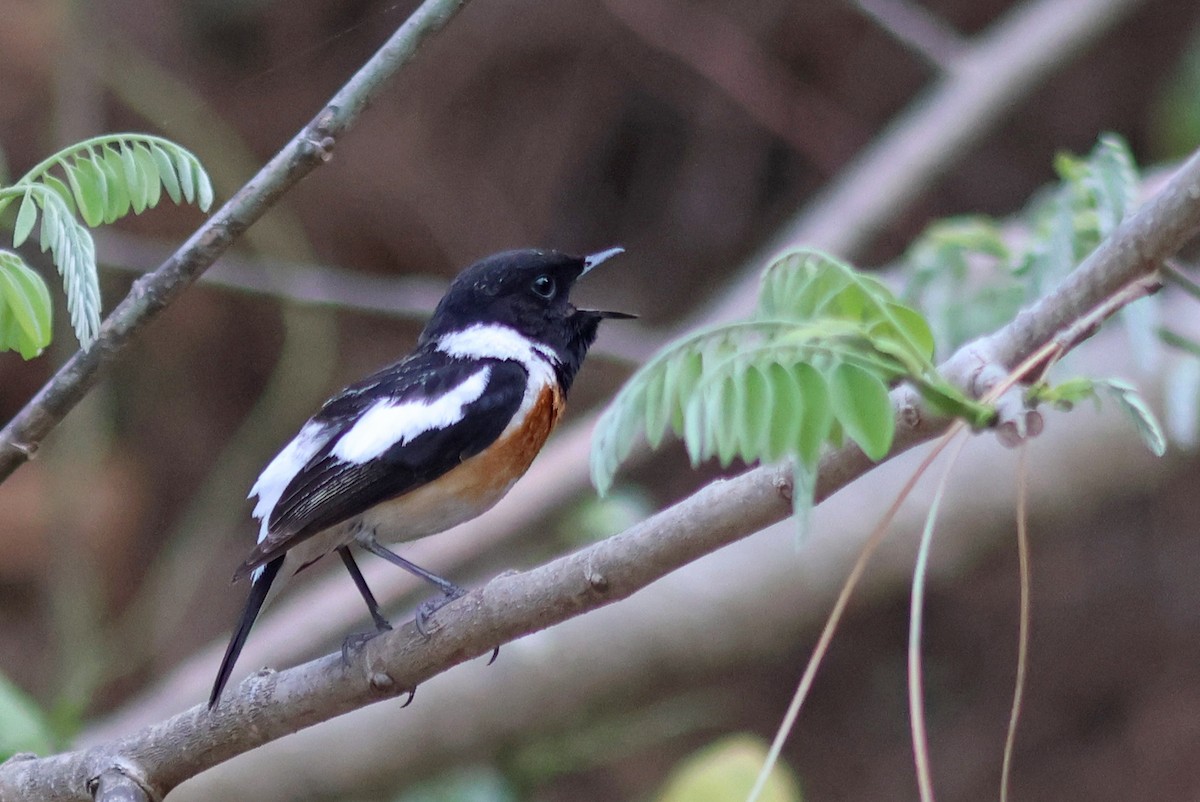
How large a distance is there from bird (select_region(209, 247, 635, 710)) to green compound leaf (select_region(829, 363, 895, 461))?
888mm

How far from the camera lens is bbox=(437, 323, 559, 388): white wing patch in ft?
7.59

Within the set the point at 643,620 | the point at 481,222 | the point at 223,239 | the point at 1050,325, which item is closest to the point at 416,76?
the point at 481,222

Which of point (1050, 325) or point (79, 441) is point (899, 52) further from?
point (1050, 325)

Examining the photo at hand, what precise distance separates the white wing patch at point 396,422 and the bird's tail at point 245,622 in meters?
0.21

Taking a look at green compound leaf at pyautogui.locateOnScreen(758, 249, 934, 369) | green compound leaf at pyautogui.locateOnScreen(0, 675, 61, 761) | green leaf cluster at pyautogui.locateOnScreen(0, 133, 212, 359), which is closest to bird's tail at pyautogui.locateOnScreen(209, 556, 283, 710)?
green compound leaf at pyautogui.locateOnScreen(0, 675, 61, 761)

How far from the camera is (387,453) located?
79.4 inches

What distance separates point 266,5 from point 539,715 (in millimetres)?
2952

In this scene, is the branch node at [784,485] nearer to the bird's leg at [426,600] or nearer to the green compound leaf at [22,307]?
→ the bird's leg at [426,600]

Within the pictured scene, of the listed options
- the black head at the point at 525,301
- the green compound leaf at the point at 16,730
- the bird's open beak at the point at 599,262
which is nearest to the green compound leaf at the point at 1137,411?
the bird's open beak at the point at 599,262

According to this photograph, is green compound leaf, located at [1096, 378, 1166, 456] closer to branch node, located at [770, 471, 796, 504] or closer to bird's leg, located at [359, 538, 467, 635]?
branch node, located at [770, 471, 796, 504]

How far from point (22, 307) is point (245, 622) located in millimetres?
675

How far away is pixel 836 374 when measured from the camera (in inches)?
45.0

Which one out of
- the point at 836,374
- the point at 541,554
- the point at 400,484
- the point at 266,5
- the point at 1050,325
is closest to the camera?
the point at 836,374

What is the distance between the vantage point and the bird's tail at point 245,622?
1699 mm
